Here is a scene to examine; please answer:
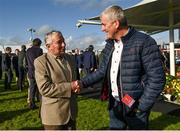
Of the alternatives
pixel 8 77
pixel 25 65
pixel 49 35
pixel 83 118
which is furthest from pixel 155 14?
pixel 49 35

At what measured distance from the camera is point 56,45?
3.72 metres

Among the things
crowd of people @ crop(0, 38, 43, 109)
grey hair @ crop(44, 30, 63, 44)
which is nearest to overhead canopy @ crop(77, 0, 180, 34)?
Answer: crowd of people @ crop(0, 38, 43, 109)

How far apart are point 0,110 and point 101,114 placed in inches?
111

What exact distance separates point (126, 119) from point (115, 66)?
555mm

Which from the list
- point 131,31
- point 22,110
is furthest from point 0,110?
point 131,31

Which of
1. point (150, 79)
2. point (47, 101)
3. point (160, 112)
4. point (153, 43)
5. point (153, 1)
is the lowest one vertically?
point (160, 112)

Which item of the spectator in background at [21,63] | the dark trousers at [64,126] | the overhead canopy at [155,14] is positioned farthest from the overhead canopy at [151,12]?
the dark trousers at [64,126]

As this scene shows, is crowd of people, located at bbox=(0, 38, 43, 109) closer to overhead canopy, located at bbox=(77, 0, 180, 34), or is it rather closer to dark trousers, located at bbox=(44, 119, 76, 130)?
overhead canopy, located at bbox=(77, 0, 180, 34)

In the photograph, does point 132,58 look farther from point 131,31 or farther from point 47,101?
point 47,101

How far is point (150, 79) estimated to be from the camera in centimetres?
331

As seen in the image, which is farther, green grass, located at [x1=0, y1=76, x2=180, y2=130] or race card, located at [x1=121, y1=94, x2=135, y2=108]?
green grass, located at [x1=0, y1=76, x2=180, y2=130]

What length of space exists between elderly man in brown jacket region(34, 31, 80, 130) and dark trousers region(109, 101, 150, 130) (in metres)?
0.45

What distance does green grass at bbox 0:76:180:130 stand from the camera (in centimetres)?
691

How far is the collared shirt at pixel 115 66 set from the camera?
3.52 m
